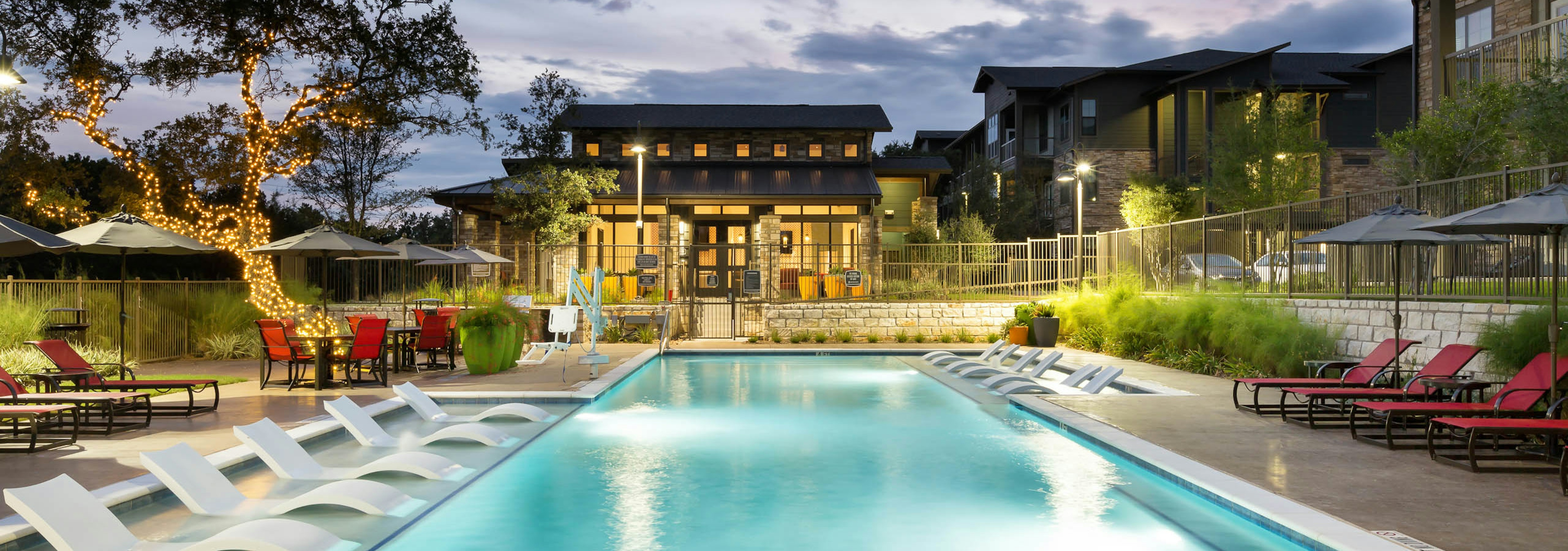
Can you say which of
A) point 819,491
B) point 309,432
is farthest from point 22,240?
point 819,491

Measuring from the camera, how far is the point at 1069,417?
902cm

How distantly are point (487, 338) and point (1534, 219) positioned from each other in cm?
1181

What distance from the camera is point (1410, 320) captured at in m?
10.7

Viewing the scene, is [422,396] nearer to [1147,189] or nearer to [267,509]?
[267,509]

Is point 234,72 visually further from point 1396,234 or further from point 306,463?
point 1396,234

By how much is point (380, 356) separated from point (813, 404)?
5508mm

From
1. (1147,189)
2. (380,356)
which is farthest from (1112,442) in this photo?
(1147,189)

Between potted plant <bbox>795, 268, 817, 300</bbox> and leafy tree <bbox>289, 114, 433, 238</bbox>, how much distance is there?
15461 millimetres

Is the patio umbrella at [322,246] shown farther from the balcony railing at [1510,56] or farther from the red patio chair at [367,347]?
the balcony railing at [1510,56]

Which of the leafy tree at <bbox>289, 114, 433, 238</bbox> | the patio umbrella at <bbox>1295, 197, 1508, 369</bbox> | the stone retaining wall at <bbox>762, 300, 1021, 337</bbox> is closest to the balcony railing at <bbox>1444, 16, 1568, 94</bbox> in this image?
the patio umbrella at <bbox>1295, 197, 1508, 369</bbox>

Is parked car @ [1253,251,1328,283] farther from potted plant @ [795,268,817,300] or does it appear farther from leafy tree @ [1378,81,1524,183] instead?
potted plant @ [795,268,817,300]

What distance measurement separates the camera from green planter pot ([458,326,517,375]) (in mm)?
13578

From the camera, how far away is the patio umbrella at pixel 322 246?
12.1m

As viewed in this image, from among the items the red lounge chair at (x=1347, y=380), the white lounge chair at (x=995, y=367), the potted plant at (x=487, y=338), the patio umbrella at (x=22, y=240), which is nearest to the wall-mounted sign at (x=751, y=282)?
the white lounge chair at (x=995, y=367)
